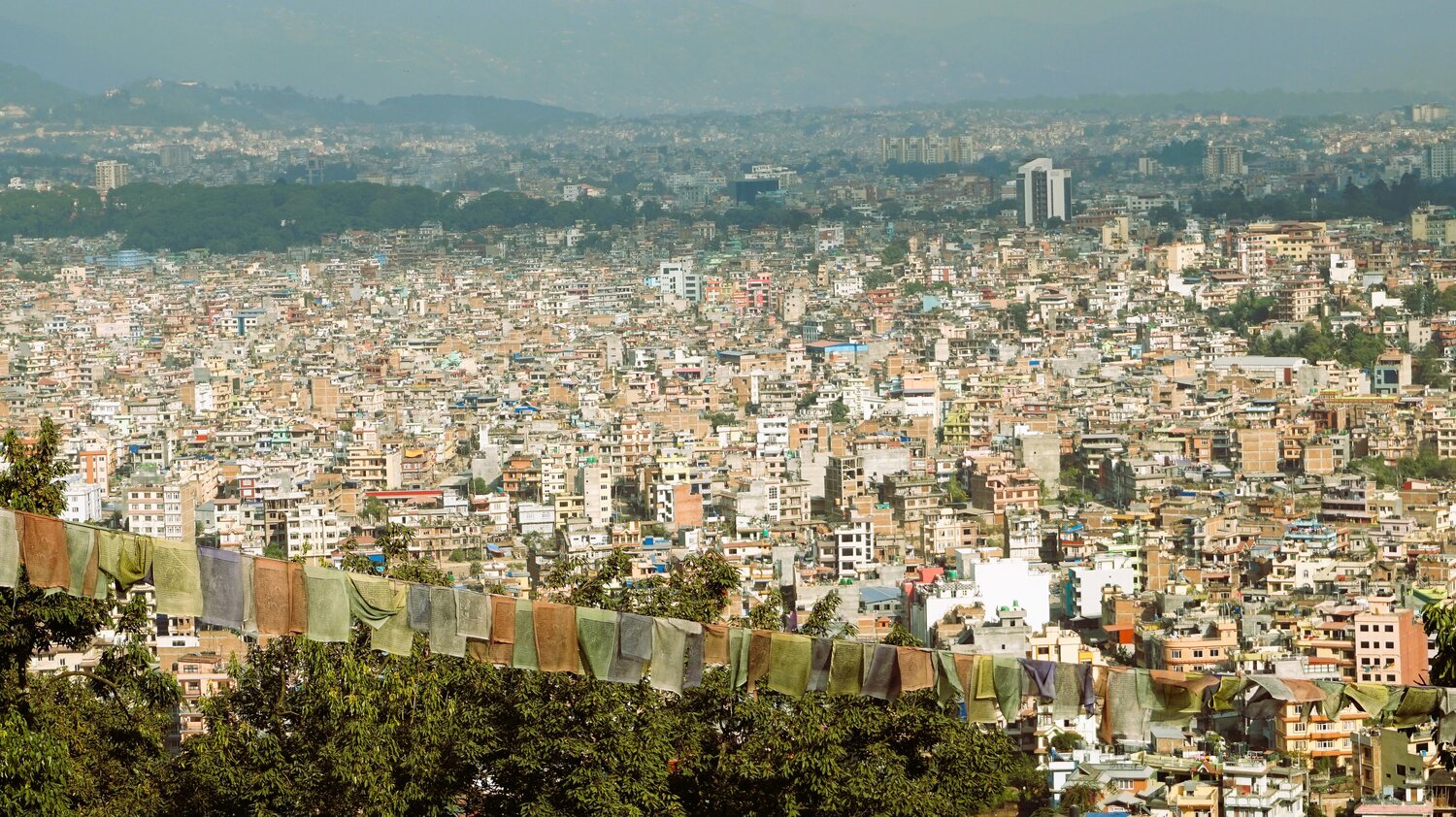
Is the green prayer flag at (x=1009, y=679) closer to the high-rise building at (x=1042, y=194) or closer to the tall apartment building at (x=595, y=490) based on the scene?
the tall apartment building at (x=595, y=490)

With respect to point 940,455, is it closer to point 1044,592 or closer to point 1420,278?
point 1044,592

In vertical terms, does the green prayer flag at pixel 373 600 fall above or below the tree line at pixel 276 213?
above

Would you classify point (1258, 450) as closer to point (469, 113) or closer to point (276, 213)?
point (276, 213)

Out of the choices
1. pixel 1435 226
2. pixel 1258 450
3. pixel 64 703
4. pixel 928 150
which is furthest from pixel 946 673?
pixel 928 150

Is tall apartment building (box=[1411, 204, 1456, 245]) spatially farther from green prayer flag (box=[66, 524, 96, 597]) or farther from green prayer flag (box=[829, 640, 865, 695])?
green prayer flag (box=[66, 524, 96, 597])

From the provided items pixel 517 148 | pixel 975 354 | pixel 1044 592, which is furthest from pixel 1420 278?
pixel 517 148

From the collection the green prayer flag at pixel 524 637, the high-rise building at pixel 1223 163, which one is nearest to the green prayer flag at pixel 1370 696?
the green prayer flag at pixel 524 637
